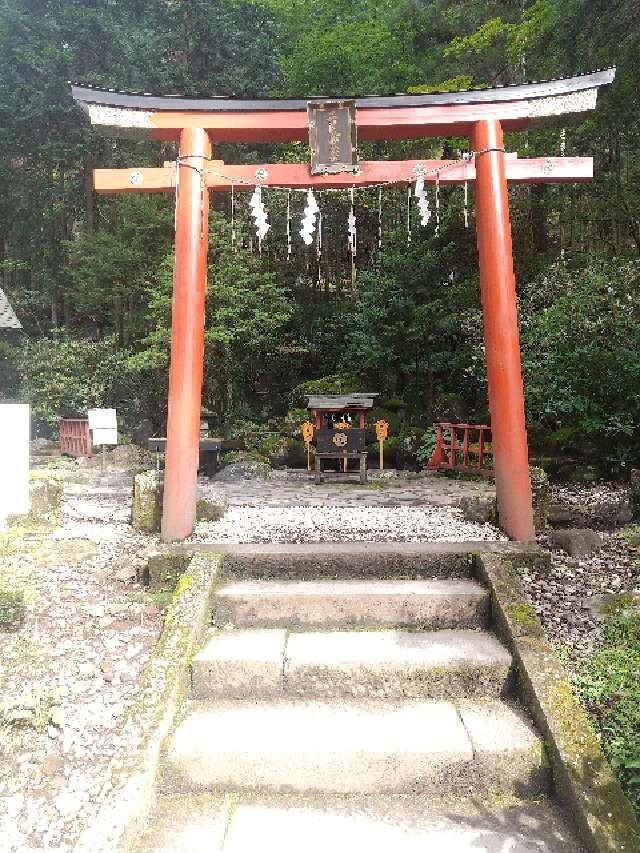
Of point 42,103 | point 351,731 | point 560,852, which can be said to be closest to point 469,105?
point 351,731

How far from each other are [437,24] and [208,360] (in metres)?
12.1

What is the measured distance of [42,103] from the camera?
62.2 ft

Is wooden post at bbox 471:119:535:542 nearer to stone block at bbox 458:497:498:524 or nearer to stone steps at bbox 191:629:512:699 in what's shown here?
stone block at bbox 458:497:498:524

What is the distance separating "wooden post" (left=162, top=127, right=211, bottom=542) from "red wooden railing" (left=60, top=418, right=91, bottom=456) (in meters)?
10.1

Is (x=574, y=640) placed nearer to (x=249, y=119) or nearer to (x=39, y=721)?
(x=39, y=721)

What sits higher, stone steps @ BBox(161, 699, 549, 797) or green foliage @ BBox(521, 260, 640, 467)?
green foliage @ BBox(521, 260, 640, 467)

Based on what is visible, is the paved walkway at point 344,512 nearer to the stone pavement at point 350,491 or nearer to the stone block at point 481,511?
the stone pavement at point 350,491

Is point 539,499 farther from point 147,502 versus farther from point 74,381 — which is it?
point 74,381

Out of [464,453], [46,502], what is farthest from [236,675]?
[464,453]

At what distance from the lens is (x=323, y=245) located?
20406 millimetres

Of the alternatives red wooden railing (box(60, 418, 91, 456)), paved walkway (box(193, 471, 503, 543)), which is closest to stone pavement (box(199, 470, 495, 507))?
paved walkway (box(193, 471, 503, 543))

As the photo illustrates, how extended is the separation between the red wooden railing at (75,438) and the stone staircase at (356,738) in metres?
11.9

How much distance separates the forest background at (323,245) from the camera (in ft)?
34.2

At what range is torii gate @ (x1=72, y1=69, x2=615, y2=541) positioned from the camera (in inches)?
226
